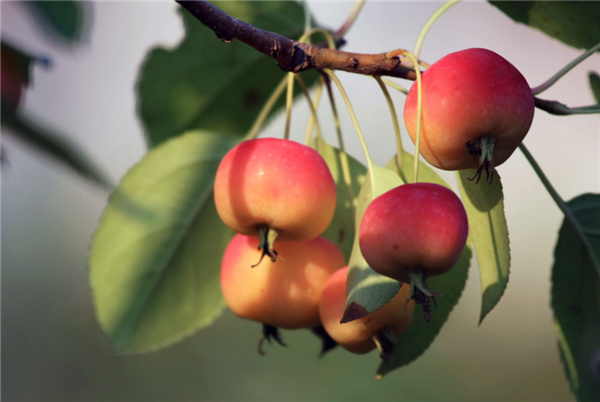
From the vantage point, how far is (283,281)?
0.74m

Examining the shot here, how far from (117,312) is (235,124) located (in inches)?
19.0

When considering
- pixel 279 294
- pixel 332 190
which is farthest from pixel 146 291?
pixel 332 190

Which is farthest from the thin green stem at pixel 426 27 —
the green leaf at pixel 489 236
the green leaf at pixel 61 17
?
the green leaf at pixel 61 17

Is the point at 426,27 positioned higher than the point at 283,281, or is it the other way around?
the point at 426,27

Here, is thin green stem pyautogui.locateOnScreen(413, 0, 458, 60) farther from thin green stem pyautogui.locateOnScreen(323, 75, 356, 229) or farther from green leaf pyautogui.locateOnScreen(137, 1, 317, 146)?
green leaf pyautogui.locateOnScreen(137, 1, 317, 146)

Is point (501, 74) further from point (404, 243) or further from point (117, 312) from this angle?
point (117, 312)

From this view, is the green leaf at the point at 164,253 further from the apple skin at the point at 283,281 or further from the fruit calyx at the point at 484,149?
the fruit calyx at the point at 484,149

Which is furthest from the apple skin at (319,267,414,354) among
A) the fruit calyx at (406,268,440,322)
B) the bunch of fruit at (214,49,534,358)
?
the fruit calyx at (406,268,440,322)

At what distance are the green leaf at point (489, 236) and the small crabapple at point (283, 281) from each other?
20 centimetres

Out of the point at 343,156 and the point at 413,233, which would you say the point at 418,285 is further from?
the point at 343,156

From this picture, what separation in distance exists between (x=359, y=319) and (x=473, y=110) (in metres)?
0.29

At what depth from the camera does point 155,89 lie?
113 centimetres

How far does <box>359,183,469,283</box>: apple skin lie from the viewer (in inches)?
20.4

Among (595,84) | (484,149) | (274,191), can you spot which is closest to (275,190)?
(274,191)
